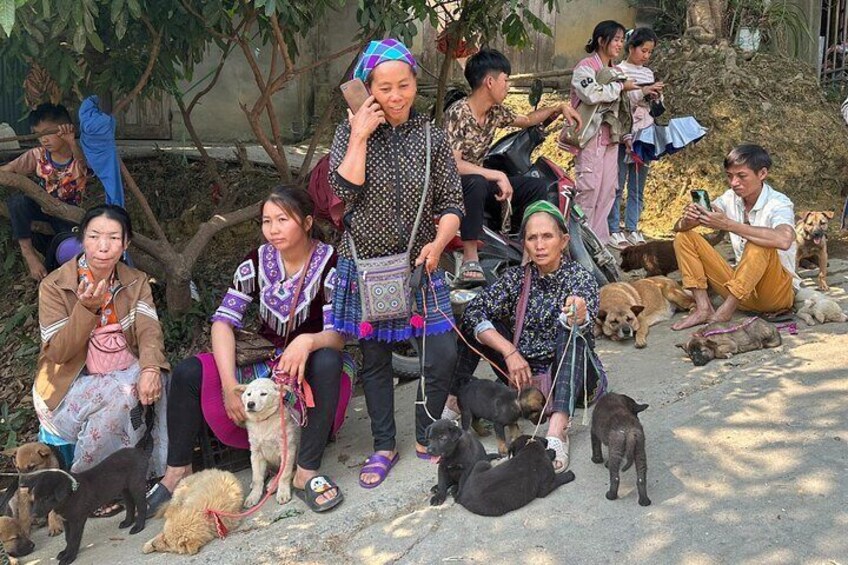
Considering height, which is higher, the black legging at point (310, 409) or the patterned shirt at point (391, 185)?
the patterned shirt at point (391, 185)

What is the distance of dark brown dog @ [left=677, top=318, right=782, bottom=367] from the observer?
16.3 feet

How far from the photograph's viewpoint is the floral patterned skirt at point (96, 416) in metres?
4.02

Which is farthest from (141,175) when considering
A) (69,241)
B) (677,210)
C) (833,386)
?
(833,386)

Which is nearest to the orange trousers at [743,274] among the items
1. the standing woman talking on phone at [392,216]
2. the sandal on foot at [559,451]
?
the sandal on foot at [559,451]

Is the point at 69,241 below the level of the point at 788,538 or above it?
above

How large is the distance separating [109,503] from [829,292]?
4911 millimetres

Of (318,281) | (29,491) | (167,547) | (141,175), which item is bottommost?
(167,547)

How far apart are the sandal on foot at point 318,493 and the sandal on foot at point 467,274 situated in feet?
6.19

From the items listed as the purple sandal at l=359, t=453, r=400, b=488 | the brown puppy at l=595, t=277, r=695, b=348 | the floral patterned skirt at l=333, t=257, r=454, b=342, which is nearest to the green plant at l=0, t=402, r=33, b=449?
the purple sandal at l=359, t=453, r=400, b=488

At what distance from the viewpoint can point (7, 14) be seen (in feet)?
9.66

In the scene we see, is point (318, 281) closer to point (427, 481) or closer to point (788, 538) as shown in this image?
point (427, 481)

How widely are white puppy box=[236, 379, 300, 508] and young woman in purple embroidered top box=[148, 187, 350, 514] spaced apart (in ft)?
0.18

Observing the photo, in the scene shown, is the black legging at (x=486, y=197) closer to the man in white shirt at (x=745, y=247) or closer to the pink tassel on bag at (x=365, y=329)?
the man in white shirt at (x=745, y=247)

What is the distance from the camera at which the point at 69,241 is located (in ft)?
18.6
